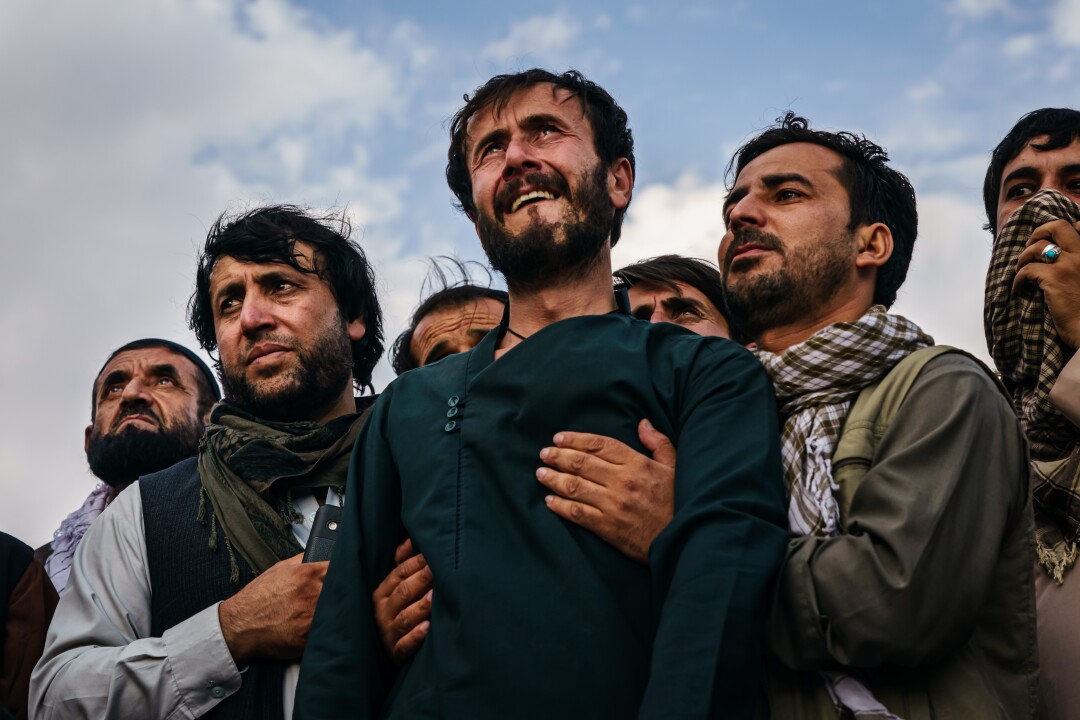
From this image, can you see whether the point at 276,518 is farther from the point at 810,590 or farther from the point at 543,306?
the point at 810,590

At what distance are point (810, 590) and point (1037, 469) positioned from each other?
1.56 meters

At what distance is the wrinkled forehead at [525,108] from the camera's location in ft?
12.4

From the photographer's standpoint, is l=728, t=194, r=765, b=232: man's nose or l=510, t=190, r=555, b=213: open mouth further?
l=728, t=194, r=765, b=232: man's nose

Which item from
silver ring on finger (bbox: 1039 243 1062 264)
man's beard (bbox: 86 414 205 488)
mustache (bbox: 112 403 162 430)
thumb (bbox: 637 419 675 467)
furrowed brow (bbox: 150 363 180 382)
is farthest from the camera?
furrowed brow (bbox: 150 363 180 382)

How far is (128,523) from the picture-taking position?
411cm

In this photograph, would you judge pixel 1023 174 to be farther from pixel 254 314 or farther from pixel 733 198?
pixel 254 314

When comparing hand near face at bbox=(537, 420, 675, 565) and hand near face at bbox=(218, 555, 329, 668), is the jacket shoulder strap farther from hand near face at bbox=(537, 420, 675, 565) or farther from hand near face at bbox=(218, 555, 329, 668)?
hand near face at bbox=(218, 555, 329, 668)

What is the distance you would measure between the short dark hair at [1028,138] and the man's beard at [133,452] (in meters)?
4.23

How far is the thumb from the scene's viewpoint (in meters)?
2.96

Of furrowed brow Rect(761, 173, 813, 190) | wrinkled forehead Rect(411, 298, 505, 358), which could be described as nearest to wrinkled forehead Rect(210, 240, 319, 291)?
wrinkled forehead Rect(411, 298, 505, 358)

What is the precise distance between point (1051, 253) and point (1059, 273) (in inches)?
3.9

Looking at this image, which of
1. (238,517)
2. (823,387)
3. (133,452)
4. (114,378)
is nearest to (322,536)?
(238,517)

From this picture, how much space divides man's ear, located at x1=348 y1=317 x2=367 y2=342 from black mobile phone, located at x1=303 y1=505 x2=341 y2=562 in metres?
1.56

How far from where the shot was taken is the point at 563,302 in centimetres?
→ 350
